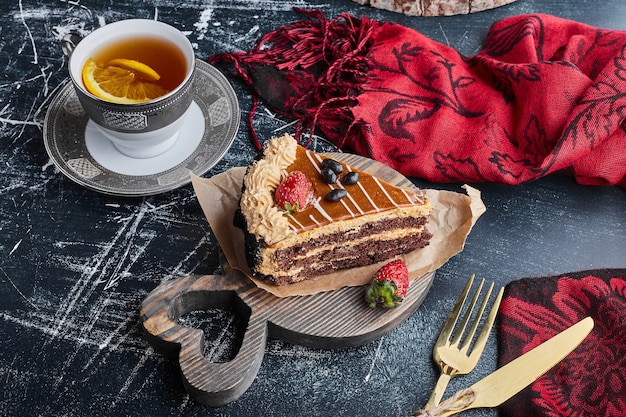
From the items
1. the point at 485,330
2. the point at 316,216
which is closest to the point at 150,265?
the point at 316,216

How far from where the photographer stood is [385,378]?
2.36 meters

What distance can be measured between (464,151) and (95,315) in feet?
4.88

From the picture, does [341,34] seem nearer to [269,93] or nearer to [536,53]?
[269,93]

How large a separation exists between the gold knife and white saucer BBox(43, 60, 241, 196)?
4.00ft

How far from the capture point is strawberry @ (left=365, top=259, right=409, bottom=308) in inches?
92.4

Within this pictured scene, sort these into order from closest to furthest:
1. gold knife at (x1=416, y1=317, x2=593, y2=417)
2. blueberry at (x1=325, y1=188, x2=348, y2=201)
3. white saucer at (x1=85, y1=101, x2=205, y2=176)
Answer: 1. gold knife at (x1=416, y1=317, x2=593, y2=417)
2. blueberry at (x1=325, y1=188, x2=348, y2=201)
3. white saucer at (x1=85, y1=101, x2=205, y2=176)

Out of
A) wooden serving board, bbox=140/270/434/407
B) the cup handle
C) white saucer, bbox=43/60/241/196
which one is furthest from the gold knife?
the cup handle

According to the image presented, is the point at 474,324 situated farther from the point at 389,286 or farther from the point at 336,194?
the point at 336,194

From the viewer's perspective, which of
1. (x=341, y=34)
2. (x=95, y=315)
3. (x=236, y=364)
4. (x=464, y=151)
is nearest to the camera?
(x=236, y=364)

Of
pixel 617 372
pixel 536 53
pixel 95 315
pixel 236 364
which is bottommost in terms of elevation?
pixel 95 315

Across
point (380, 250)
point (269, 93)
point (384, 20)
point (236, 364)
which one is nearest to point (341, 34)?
point (384, 20)

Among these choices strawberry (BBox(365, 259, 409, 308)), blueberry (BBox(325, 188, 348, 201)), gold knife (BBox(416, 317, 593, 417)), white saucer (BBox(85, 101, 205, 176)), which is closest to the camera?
gold knife (BBox(416, 317, 593, 417))

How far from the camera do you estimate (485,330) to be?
7.81 ft

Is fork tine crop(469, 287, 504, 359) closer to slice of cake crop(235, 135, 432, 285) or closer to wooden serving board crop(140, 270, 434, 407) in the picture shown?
wooden serving board crop(140, 270, 434, 407)
